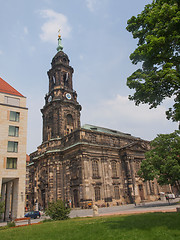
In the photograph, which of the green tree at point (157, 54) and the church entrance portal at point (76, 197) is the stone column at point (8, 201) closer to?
the church entrance portal at point (76, 197)

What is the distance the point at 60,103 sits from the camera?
50.7 m

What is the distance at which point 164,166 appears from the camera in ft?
92.6

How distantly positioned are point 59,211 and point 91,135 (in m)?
→ 24.7

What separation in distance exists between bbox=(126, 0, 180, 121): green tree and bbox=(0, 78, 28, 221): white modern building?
23678mm

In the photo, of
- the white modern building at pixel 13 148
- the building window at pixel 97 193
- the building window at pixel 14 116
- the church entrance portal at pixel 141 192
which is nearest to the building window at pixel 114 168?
the building window at pixel 97 193

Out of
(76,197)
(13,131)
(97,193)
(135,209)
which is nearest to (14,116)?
(13,131)

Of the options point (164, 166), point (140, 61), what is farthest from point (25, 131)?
point (140, 61)

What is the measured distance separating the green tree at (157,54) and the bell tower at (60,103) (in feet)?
121

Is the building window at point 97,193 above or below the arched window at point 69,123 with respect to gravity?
below

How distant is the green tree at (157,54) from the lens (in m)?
11.2

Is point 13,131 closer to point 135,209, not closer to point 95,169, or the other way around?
point 95,169

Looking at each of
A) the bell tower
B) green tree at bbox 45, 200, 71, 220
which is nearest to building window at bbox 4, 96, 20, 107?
the bell tower

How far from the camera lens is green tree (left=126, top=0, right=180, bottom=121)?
11164 mm

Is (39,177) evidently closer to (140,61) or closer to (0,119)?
(0,119)
